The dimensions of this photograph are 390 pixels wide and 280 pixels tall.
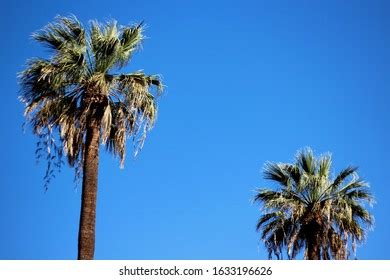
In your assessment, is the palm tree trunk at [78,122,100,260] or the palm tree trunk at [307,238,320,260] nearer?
the palm tree trunk at [78,122,100,260]

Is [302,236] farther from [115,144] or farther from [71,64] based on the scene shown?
[71,64]

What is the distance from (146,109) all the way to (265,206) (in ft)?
22.8

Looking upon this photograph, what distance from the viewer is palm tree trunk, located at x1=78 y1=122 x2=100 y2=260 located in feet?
61.2

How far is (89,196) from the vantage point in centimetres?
1927

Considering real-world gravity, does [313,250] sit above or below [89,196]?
above

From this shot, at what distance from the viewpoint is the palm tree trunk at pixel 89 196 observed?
61.2 ft

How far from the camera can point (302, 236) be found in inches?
1016

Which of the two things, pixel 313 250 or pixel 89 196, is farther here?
pixel 313 250

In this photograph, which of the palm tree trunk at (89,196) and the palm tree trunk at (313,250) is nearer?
the palm tree trunk at (89,196)
